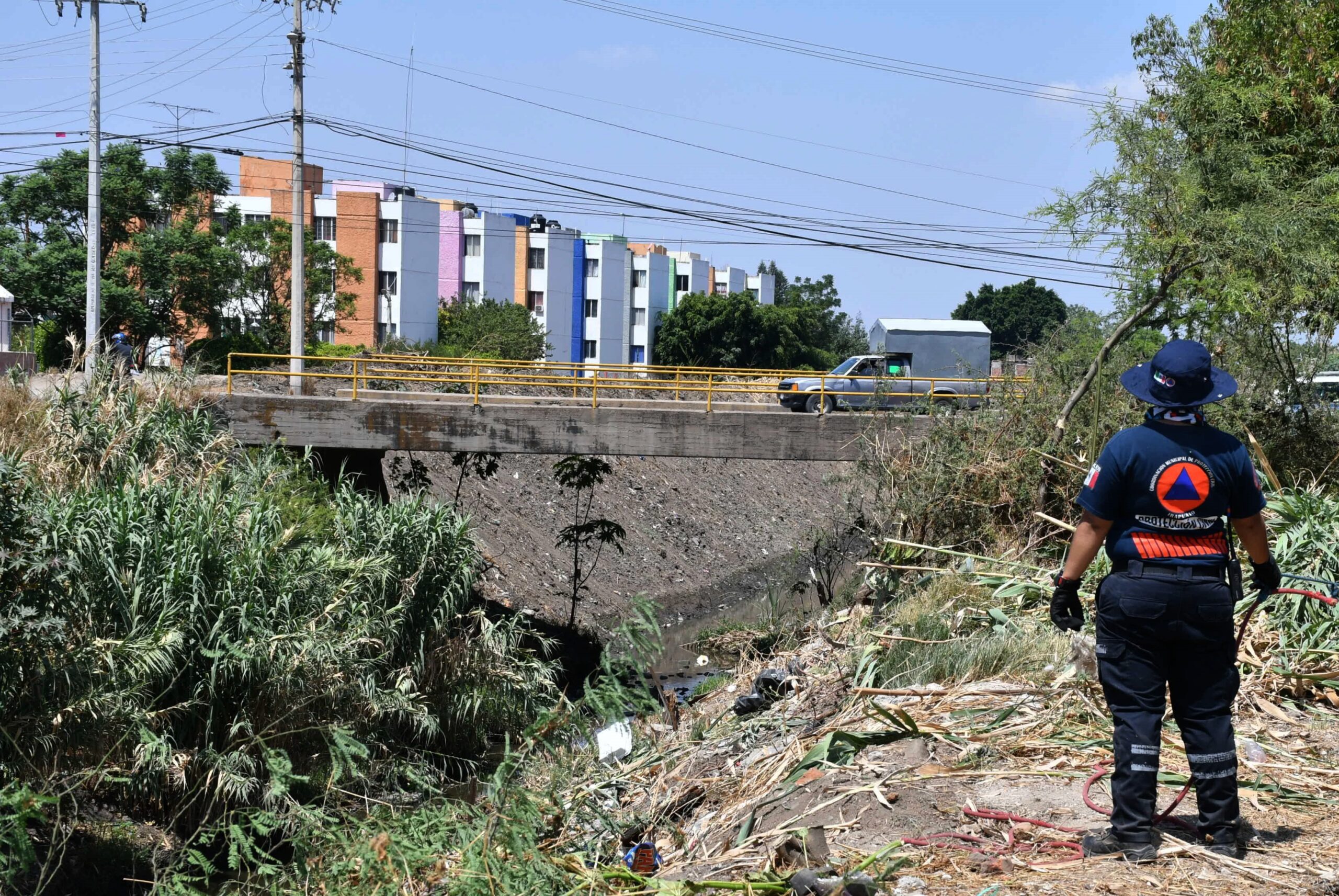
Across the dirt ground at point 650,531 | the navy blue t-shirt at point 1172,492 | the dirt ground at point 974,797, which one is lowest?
the dirt ground at point 650,531

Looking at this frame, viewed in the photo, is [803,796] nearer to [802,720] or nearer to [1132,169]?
[802,720]

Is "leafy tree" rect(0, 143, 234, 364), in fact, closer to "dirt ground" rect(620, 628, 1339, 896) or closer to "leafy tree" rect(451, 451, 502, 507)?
"leafy tree" rect(451, 451, 502, 507)

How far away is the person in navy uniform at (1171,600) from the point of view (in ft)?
14.0

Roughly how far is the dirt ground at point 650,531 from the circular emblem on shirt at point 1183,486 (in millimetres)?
A: 14822

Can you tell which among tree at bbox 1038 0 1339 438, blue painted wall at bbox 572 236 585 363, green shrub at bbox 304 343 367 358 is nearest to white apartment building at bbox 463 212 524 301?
blue painted wall at bbox 572 236 585 363

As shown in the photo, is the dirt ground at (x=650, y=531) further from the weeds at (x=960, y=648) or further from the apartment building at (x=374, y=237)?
the apartment building at (x=374, y=237)

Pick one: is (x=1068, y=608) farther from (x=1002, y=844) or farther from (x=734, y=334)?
(x=734, y=334)

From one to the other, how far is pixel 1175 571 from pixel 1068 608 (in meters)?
0.50

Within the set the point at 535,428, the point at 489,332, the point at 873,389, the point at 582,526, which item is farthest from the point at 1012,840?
the point at 489,332

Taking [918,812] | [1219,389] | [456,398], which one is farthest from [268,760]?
[456,398]

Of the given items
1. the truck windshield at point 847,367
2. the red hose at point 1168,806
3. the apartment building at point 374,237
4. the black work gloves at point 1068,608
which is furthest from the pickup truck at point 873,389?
the apartment building at point 374,237

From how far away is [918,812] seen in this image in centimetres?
503

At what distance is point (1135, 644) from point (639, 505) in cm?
2866

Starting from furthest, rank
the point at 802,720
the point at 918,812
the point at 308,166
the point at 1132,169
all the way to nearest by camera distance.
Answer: the point at 308,166 → the point at 1132,169 → the point at 802,720 → the point at 918,812
